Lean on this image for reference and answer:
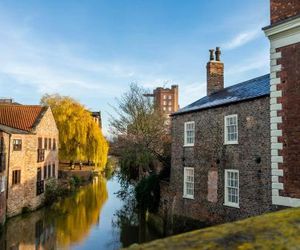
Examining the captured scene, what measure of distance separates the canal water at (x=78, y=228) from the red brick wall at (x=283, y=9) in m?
13.5

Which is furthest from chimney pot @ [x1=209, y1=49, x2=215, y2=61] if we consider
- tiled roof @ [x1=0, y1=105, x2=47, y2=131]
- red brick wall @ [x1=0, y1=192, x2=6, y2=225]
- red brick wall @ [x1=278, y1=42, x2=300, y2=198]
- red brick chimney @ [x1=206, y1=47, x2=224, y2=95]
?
tiled roof @ [x1=0, y1=105, x2=47, y2=131]

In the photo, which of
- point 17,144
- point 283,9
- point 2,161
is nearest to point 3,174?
point 2,161

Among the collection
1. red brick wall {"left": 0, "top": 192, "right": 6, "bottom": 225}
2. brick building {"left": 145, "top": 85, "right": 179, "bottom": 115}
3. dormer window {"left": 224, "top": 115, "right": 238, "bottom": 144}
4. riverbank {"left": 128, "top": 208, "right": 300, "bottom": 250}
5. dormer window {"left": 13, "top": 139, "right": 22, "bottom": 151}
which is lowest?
red brick wall {"left": 0, "top": 192, "right": 6, "bottom": 225}

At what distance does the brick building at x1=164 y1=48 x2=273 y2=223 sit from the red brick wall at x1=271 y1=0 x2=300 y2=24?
391 cm

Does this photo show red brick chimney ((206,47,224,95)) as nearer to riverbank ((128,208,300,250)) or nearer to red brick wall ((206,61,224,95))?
red brick wall ((206,61,224,95))

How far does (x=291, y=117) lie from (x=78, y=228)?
54.2 ft

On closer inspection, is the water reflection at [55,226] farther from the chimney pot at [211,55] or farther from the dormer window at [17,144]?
the chimney pot at [211,55]

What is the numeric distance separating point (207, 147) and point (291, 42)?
844 cm

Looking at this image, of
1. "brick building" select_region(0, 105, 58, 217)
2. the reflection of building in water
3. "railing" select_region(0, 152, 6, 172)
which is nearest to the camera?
the reflection of building in water

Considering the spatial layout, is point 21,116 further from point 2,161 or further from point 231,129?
point 231,129

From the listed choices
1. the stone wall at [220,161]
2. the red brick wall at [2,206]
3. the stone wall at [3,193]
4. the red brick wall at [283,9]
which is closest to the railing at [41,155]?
the stone wall at [3,193]

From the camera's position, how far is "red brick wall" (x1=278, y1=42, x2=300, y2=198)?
10297mm

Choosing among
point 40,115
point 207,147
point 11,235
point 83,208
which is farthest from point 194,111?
point 40,115

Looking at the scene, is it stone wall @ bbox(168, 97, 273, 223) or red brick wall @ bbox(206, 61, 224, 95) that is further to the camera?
red brick wall @ bbox(206, 61, 224, 95)
